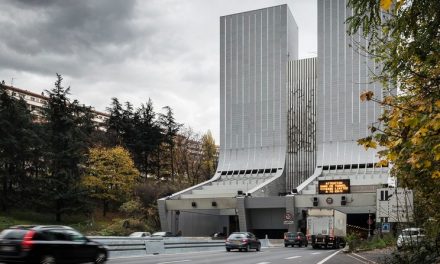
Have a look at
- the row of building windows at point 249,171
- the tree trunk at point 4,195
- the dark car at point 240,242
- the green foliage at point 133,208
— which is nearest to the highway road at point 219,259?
the dark car at point 240,242

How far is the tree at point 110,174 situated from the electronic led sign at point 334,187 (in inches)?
1184

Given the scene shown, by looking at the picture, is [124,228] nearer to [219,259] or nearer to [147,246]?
[147,246]

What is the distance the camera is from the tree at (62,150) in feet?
233

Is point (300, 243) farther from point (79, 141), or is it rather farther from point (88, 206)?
point (79, 141)

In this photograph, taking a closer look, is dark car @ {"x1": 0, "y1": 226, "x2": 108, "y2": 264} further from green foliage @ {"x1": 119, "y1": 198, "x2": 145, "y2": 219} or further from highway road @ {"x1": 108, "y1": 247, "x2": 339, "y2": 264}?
green foliage @ {"x1": 119, "y1": 198, "x2": 145, "y2": 219}

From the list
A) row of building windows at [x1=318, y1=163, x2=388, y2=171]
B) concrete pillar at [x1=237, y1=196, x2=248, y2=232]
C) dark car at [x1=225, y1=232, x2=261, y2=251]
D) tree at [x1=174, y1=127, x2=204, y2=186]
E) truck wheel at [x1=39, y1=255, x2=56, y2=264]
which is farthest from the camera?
tree at [x1=174, y1=127, x2=204, y2=186]

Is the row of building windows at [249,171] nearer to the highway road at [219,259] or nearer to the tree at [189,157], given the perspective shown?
the tree at [189,157]

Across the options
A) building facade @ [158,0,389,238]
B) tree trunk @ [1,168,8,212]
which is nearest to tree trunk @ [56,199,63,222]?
tree trunk @ [1,168,8,212]

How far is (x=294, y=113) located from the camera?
95562 mm

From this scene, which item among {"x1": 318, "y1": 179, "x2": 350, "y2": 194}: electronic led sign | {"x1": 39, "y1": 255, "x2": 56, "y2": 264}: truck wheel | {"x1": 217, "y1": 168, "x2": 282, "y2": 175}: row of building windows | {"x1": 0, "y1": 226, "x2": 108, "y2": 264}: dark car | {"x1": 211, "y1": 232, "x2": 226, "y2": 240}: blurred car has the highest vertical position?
{"x1": 217, "y1": 168, "x2": 282, "y2": 175}: row of building windows

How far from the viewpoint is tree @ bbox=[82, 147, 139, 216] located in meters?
81.4

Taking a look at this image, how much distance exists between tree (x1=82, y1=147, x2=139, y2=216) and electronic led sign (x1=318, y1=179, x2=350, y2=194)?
30066mm

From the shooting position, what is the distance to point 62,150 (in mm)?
77750

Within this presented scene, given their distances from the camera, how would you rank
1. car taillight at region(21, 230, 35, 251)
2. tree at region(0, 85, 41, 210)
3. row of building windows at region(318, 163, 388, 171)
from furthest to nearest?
row of building windows at region(318, 163, 388, 171) → tree at region(0, 85, 41, 210) → car taillight at region(21, 230, 35, 251)
